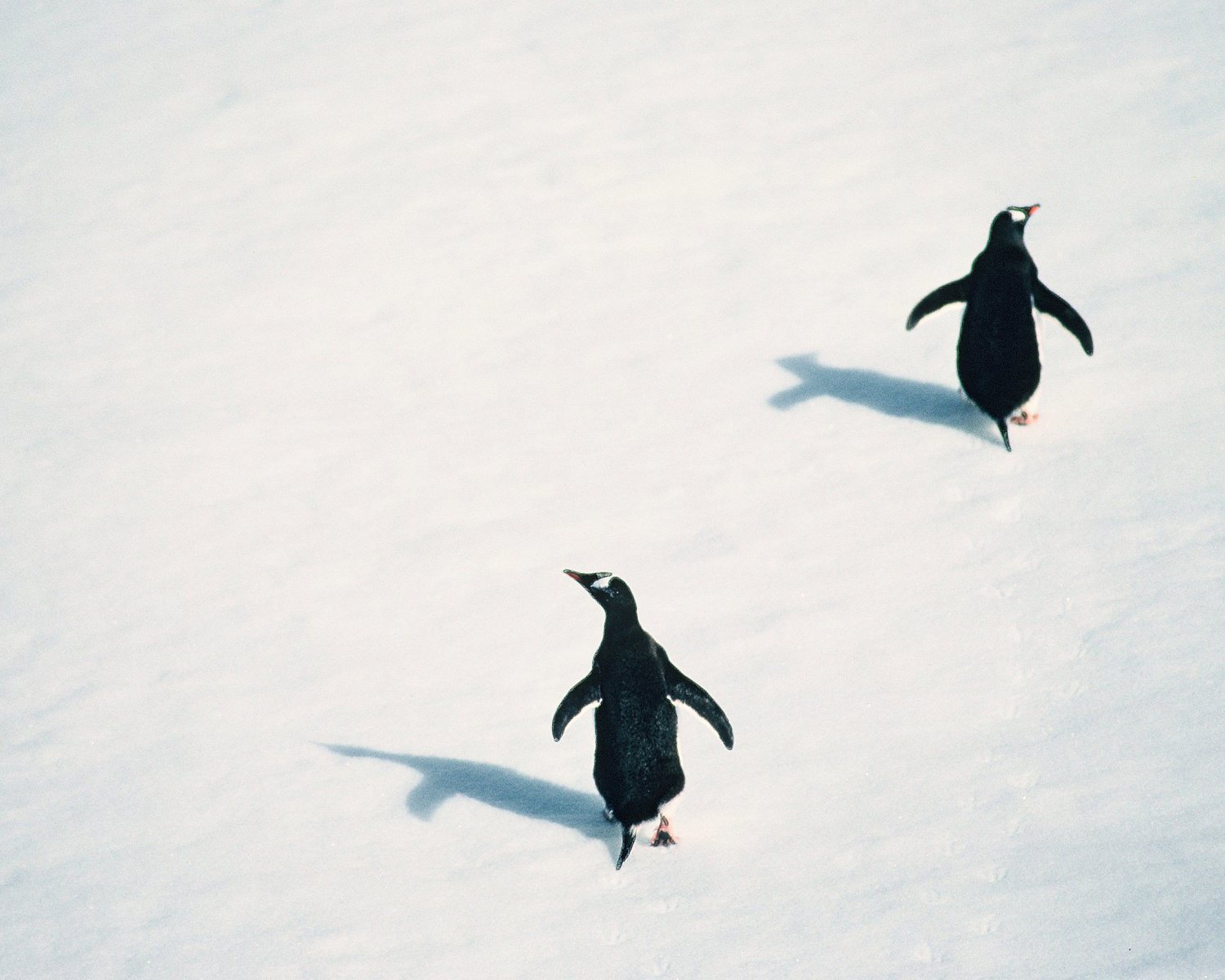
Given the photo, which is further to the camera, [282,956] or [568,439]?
[568,439]

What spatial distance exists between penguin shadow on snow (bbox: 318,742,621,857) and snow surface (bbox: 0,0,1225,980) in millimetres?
19

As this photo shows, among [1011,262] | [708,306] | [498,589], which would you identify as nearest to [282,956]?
[498,589]

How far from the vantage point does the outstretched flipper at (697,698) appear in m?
3.36

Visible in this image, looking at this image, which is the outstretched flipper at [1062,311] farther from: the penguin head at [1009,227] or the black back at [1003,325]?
the penguin head at [1009,227]

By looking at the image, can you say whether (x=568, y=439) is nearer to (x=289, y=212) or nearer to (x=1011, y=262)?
(x=1011, y=262)

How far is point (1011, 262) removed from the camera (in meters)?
4.92

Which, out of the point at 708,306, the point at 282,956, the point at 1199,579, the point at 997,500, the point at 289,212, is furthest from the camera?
the point at 289,212

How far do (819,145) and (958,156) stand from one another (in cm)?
88

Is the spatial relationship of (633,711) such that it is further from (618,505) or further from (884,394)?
(884,394)

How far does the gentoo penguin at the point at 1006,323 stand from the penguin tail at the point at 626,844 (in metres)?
2.40

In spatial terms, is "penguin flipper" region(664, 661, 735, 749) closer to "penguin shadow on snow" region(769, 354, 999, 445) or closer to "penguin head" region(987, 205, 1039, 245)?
"penguin shadow on snow" region(769, 354, 999, 445)

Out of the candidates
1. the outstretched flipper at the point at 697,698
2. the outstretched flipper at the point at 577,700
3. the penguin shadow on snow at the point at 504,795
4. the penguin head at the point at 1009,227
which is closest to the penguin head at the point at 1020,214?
the penguin head at the point at 1009,227

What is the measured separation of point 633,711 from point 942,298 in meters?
2.68

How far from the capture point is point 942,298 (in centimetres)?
524
